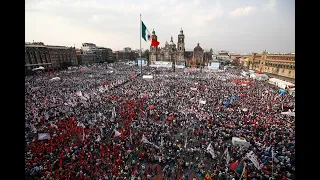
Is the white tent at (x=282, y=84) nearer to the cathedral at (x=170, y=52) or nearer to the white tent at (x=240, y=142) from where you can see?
the white tent at (x=240, y=142)

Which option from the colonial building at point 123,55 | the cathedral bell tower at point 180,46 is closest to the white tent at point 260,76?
the cathedral bell tower at point 180,46

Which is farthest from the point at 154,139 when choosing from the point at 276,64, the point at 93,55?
the point at 93,55

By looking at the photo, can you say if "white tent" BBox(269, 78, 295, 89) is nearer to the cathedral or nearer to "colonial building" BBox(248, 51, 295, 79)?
"colonial building" BBox(248, 51, 295, 79)

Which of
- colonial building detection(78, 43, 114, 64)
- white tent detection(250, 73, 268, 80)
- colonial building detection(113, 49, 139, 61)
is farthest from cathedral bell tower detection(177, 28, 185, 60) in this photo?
colonial building detection(113, 49, 139, 61)
